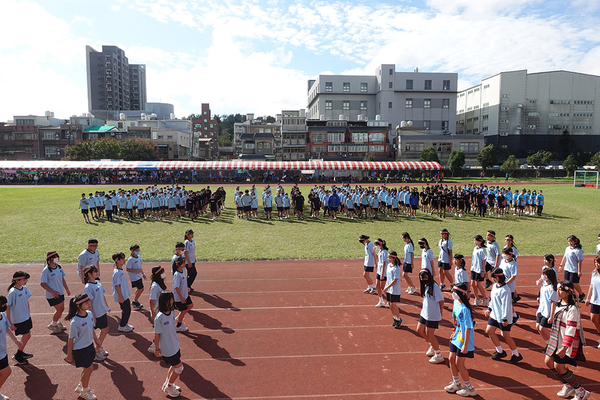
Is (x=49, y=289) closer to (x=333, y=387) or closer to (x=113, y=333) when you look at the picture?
(x=113, y=333)

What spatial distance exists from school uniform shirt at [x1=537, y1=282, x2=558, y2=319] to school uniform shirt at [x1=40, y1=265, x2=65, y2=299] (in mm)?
9424

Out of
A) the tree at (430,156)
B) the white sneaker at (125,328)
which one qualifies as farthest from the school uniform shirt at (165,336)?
the tree at (430,156)

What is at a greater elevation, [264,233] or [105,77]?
[105,77]

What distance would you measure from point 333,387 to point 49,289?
602 cm

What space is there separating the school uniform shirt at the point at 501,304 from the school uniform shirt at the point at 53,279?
8.44 m

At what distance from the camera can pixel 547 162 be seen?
Answer: 6775 cm

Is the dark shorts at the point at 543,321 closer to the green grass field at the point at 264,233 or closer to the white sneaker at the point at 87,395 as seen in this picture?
the green grass field at the point at 264,233

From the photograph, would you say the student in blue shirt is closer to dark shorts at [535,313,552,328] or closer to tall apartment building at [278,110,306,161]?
dark shorts at [535,313,552,328]

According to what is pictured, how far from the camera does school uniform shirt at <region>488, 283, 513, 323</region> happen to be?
606 cm

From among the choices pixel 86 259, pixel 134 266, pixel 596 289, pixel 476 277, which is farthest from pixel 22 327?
pixel 596 289

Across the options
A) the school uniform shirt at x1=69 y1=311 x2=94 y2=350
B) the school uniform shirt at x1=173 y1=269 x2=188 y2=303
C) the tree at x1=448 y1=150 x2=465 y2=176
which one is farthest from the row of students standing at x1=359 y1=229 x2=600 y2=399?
the tree at x1=448 y1=150 x2=465 y2=176

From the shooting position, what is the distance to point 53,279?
7.52 m

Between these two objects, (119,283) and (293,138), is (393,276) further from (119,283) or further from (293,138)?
(293,138)

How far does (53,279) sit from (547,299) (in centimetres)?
961
